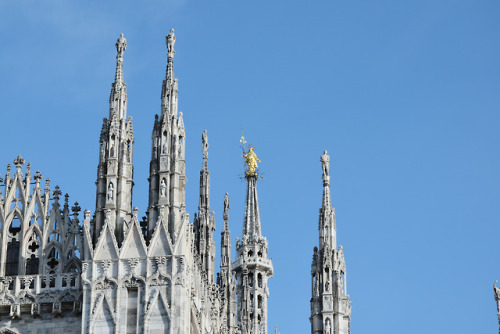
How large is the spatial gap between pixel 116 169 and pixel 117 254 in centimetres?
323

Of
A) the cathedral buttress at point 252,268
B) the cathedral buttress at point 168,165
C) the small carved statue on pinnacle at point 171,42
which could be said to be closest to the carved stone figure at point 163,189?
the cathedral buttress at point 168,165

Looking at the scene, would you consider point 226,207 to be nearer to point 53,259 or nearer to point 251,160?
point 53,259

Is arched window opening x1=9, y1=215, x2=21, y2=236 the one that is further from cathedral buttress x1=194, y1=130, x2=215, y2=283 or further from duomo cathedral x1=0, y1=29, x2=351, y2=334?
cathedral buttress x1=194, y1=130, x2=215, y2=283

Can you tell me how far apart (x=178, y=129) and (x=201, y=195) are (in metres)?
6.82

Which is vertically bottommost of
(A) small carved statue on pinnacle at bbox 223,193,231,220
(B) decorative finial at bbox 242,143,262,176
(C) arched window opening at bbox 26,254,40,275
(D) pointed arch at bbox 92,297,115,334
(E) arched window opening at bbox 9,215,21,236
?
(D) pointed arch at bbox 92,297,115,334

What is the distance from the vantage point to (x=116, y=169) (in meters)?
46.1

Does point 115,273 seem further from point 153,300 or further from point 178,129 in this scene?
point 178,129

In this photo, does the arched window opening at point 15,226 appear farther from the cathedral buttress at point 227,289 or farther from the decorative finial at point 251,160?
the decorative finial at point 251,160

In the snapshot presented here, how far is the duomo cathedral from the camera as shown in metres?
43.7

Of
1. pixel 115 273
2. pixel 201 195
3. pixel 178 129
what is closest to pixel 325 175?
pixel 201 195

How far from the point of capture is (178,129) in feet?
154

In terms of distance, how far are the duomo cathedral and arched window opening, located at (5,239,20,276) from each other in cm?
4

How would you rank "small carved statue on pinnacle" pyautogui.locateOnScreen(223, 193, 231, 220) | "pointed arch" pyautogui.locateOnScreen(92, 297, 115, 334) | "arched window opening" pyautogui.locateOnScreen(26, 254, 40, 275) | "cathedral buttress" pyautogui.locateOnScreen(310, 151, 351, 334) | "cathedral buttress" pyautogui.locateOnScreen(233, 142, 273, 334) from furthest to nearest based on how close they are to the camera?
"cathedral buttress" pyautogui.locateOnScreen(233, 142, 273, 334) < "small carved statue on pinnacle" pyautogui.locateOnScreen(223, 193, 231, 220) < "cathedral buttress" pyautogui.locateOnScreen(310, 151, 351, 334) < "arched window opening" pyautogui.locateOnScreen(26, 254, 40, 275) < "pointed arch" pyautogui.locateOnScreen(92, 297, 115, 334)

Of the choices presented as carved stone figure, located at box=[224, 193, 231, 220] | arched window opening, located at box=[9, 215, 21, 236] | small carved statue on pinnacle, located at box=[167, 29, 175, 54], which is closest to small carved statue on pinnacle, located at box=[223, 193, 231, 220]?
carved stone figure, located at box=[224, 193, 231, 220]
